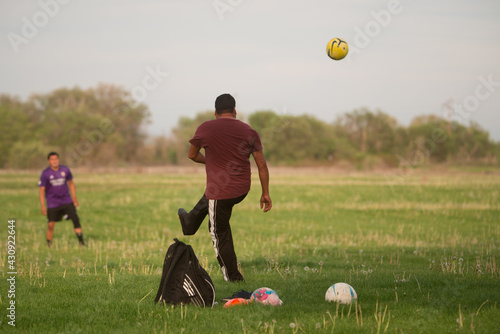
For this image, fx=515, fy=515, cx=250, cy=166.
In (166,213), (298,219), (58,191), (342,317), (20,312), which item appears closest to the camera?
(342,317)

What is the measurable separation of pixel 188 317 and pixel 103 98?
376 ft

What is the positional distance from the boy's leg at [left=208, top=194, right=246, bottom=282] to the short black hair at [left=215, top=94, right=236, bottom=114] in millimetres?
1398

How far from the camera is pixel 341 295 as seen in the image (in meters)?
6.75

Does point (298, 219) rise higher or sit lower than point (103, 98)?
lower

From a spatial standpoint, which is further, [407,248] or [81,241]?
[81,241]

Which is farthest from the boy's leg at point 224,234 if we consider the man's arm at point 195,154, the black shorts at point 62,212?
the black shorts at point 62,212

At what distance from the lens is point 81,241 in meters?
15.4

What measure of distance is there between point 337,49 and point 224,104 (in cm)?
507

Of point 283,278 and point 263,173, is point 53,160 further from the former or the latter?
point 283,278

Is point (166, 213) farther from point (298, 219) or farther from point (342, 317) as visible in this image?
point (342, 317)

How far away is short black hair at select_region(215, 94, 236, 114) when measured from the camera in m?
8.16

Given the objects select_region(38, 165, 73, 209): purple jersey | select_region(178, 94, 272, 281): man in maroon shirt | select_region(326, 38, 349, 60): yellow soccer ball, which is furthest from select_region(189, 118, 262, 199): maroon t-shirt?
select_region(38, 165, 73, 209): purple jersey

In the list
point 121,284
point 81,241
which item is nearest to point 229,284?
point 121,284

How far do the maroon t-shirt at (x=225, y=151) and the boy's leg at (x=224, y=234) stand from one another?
0.15 metres
